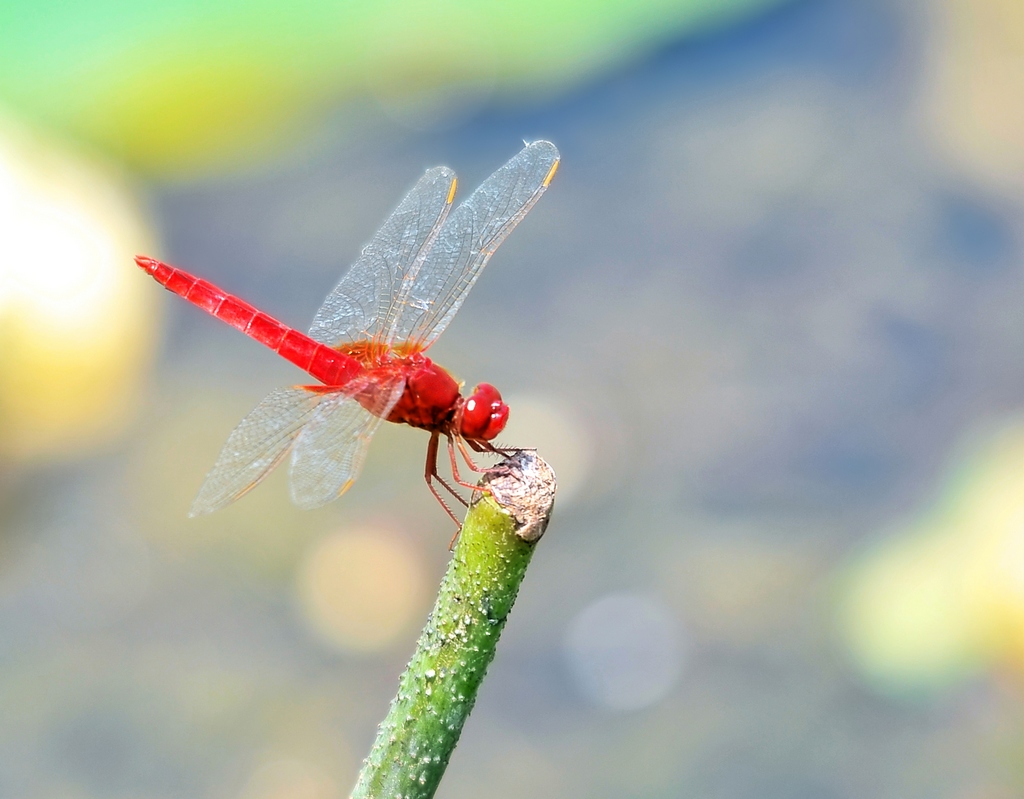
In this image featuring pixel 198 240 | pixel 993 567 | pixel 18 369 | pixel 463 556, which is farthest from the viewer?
pixel 198 240

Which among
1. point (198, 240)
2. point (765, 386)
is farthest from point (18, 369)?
point (765, 386)

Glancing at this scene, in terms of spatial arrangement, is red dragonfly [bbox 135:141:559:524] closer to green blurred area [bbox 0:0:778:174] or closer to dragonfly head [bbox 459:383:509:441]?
dragonfly head [bbox 459:383:509:441]

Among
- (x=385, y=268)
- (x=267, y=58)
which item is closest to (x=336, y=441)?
(x=385, y=268)

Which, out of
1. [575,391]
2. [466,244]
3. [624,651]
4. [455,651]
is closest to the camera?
[455,651]

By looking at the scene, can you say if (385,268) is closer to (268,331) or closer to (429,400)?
(268,331)

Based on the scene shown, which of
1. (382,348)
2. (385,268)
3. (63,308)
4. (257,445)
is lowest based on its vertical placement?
(257,445)

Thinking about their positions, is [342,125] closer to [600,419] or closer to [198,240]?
[198,240]
